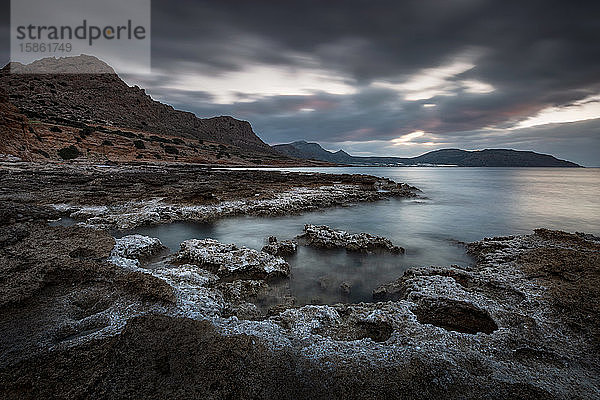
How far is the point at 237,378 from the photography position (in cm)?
384

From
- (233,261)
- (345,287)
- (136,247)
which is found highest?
(136,247)

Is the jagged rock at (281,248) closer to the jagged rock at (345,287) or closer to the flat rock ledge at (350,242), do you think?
the flat rock ledge at (350,242)

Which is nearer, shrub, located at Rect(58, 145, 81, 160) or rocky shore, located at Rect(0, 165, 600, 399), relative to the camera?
rocky shore, located at Rect(0, 165, 600, 399)

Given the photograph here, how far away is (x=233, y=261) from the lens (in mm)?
8602

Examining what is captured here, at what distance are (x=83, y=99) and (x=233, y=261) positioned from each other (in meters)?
121

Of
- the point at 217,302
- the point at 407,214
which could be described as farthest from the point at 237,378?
the point at 407,214

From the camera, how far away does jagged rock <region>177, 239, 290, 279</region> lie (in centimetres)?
809

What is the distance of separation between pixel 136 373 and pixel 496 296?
7.98 metres

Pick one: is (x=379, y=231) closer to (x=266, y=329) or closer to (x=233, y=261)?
(x=233, y=261)

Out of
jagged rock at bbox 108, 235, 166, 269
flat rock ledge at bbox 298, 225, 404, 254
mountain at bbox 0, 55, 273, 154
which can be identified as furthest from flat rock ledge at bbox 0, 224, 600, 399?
mountain at bbox 0, 55, 273, 154

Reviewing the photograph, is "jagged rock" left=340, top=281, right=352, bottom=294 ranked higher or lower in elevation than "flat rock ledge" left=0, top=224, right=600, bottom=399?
lower

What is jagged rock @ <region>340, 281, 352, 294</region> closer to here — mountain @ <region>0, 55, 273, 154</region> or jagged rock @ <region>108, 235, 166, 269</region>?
jagged rock @ <region>108, 235, 166, 269</region>

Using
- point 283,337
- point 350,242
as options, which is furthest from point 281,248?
point 283,337

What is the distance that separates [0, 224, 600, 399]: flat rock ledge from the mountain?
7902 cm
